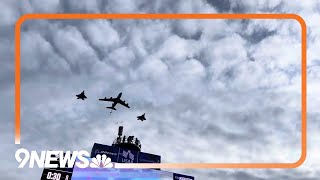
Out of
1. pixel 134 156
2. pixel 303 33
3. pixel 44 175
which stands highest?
pixel 303 33

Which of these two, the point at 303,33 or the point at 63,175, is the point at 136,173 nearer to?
the point at 63,175

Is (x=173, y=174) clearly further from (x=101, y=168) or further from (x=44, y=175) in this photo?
(x=44, y=175)

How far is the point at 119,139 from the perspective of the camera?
227ft

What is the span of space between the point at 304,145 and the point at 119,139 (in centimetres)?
5282

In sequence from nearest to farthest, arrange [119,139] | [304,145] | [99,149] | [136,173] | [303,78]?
[303,78] → [304,145] → [136,173] → [99,149] → [119,139]

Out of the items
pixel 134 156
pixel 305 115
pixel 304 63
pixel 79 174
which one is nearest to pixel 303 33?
pixel 304 63

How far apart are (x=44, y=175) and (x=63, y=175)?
7.59ft

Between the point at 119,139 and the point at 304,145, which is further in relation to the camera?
the point at 119,139

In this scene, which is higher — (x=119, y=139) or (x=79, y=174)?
(x=119, y=139)

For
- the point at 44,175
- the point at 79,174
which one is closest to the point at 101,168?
the point at 79,174

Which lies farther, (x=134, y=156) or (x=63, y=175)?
(x=134, y=156)

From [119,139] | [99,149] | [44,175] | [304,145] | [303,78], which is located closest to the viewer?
[303,78]

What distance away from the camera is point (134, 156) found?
62562 mm

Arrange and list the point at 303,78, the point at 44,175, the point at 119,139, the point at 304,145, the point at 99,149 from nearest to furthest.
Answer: the point at 303,78 < the point at 304,145 < the point at 44,175 < the point at 99,149 < the point at 119,139
